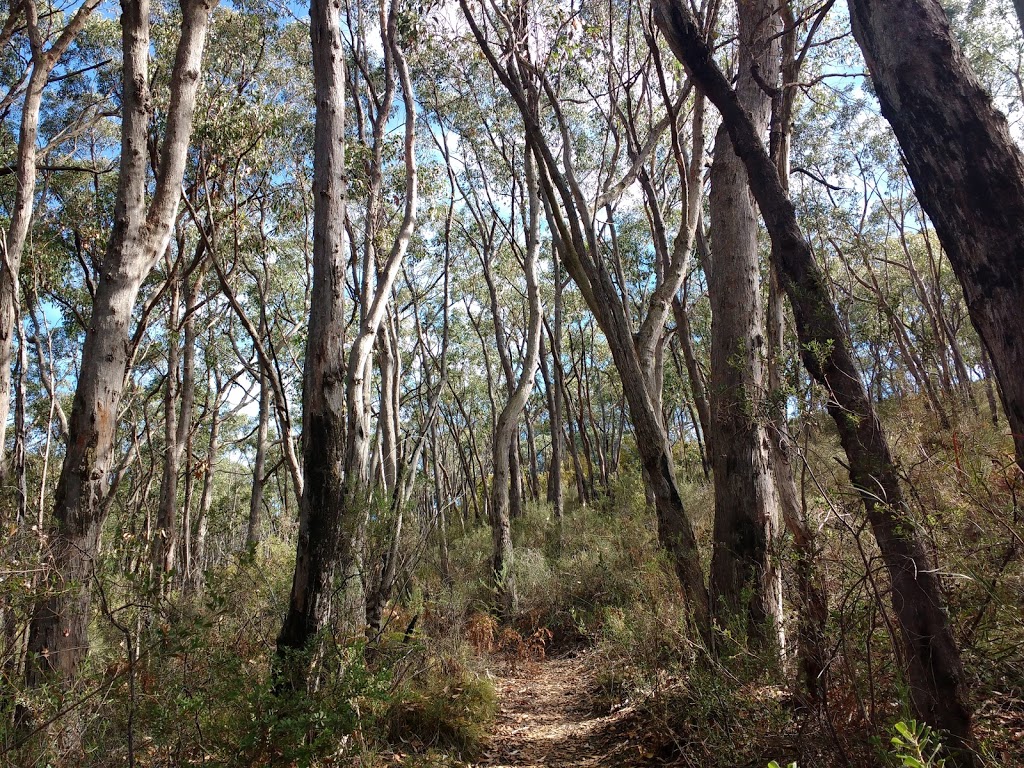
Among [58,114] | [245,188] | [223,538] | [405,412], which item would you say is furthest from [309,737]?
[223,538]

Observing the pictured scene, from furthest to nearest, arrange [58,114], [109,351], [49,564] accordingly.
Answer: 1. [58,114]
2. [109,351]
3. [49,564]

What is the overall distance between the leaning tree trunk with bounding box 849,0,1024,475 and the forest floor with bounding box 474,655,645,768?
3.17 m

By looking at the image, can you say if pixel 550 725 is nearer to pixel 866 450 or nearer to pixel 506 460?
pixel 866 450

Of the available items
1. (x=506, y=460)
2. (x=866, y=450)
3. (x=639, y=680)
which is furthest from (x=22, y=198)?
(x=866, y=450)

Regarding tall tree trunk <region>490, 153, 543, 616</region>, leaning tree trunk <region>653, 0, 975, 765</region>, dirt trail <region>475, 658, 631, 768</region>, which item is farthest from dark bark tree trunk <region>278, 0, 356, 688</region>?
tall tree trunk <region>490, 153, 543, 616</region>

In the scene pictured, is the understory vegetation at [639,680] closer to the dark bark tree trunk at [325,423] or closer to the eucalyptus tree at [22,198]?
the dark bark tree trunk at [325,423]

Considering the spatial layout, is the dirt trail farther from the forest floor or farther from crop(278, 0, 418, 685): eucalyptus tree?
crop(278, 0, 418, 685): eucalyptus tree

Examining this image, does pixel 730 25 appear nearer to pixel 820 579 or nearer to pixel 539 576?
pixel 539 576

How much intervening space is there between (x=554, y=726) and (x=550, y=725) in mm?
51

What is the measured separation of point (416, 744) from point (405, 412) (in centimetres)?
2373

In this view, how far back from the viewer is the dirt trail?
A: 4199mm

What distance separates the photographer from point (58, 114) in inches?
472

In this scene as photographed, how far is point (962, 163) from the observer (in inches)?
81.7

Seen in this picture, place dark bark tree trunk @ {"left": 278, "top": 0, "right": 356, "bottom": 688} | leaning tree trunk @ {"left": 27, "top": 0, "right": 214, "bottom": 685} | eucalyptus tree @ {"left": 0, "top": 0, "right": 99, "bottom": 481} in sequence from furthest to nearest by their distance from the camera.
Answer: eucalyptus tree @ {"left": 0, "top": 0, "right": 99, "bottom": 481} < leaning tree trunk @ {"left": 27, "top": 0, "right": 214, "bottom": 685} < dark bark tree trunk @ {"left": 278, "top": 0, "right": 356, "bottom": 688}
